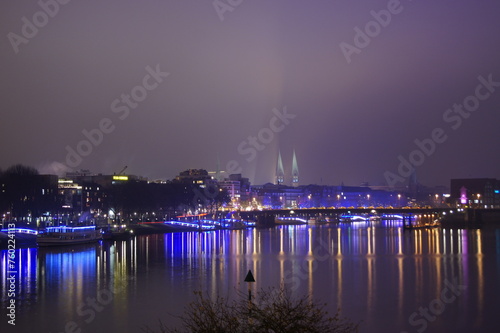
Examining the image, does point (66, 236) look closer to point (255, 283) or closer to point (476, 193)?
point (255, 283)

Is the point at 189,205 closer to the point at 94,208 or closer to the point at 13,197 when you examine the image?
the point at 94,208

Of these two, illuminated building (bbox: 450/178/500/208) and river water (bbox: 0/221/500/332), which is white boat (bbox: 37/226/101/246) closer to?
river water (bbox: 0/221/500/332)

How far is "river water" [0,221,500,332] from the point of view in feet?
70.1

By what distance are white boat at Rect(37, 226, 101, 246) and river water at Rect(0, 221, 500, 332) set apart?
119cm

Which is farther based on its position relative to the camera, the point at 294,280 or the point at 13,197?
the point at 13,197

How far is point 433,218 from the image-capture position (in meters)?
102

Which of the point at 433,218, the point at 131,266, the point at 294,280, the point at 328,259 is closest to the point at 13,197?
the point at 131,266

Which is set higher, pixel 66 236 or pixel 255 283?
pixel 66 236

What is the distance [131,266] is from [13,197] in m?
24.9

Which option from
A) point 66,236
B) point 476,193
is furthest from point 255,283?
point 476,193

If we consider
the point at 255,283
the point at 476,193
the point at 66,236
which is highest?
the point at 476,193

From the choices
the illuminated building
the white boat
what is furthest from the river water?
the illuminated building

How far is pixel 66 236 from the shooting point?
1976 inches

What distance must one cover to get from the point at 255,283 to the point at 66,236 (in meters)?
25.6
